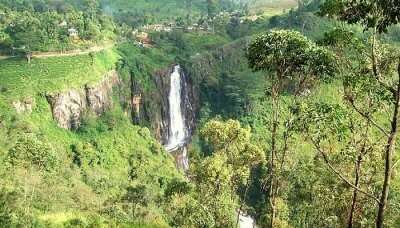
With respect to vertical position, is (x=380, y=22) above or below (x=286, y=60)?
above

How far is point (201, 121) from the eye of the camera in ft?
245

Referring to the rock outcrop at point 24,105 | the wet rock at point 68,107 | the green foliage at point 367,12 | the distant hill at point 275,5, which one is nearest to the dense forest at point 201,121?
the green foliage at point 367,12

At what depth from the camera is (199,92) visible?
259 ft

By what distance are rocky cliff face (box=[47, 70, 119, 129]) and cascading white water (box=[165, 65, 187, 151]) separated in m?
12.0

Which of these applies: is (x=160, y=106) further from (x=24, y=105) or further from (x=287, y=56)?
(x=287, y=56)

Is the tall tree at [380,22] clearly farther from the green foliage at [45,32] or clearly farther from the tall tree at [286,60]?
the green foliage at [45,32]

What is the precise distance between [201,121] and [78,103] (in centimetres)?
2207

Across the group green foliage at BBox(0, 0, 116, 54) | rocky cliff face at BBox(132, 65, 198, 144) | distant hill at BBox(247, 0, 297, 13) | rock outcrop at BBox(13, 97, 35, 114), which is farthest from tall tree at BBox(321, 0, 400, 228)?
distant hill at BBox(247, 0, 297, 13)

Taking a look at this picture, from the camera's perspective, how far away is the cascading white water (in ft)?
237

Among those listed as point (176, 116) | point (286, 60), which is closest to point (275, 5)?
point (176, 116)

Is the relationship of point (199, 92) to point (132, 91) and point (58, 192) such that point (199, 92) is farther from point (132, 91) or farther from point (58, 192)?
point (58, 192)

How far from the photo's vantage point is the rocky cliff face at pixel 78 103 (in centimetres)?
5469

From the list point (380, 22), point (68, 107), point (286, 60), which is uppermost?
point (380, 22)

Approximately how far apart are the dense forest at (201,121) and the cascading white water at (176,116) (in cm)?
18
